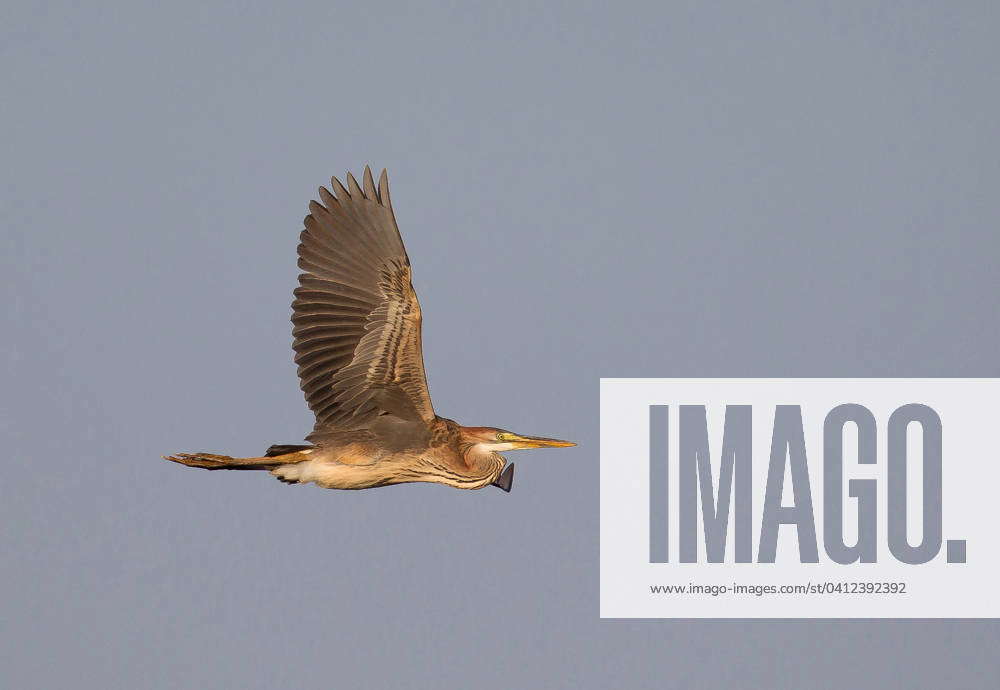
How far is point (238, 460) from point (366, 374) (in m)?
1.44

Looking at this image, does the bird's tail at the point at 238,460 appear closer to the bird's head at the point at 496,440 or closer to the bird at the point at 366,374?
the bird at the point at 366,374

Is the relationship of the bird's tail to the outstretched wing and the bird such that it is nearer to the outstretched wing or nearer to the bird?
the bird

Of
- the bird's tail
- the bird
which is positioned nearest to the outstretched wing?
the bird

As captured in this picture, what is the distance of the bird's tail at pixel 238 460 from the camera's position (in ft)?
55.1

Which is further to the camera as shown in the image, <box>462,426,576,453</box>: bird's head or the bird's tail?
<box>462,426,576,453</box>: bird's head

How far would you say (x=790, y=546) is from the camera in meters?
25.5

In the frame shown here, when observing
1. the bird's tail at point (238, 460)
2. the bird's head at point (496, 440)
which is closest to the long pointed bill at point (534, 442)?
the bird's head at point (496, 440)

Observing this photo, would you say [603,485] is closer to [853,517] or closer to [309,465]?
[853,517]

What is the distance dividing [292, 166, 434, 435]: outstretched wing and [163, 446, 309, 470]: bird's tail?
489 mm

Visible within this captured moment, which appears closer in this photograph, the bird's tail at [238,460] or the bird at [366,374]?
the bird's tail at [238,460]

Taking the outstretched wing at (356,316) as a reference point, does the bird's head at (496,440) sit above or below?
below

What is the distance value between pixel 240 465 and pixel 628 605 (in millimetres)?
9417

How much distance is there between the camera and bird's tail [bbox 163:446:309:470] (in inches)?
661

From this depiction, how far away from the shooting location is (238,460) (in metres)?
17.0
